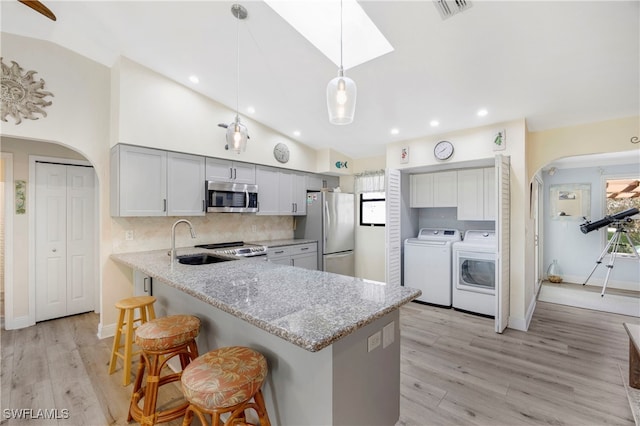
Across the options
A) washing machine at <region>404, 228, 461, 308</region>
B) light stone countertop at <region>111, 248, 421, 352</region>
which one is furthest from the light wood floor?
light stone countertop at <region>111, 248, 421, 352</region>

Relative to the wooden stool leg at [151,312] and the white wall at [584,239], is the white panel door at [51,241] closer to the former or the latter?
the wooden stool leg at [151,312]

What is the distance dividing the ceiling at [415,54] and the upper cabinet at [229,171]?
1.88 feet

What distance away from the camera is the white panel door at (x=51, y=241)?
11.3ft

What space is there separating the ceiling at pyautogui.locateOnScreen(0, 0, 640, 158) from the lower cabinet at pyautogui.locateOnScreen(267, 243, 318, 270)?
1.99 meters

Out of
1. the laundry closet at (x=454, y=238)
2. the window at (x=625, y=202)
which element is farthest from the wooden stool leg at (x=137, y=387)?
the window at (x=625, y=202)

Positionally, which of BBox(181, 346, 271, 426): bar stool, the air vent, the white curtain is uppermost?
the air vent

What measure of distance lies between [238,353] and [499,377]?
2.23 m

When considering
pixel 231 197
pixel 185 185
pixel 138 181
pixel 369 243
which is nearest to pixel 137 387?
pixel 138 181

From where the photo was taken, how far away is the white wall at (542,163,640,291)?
483cm

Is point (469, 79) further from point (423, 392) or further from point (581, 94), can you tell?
point (423, 392)

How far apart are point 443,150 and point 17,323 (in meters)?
5.78

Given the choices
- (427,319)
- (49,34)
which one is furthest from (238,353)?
(49,34)

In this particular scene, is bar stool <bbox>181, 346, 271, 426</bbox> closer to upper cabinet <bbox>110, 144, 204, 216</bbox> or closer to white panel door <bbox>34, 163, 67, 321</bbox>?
upper cabinet <bbox>110, 144, 204, 216</bbox>

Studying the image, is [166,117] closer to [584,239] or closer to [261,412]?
[261,412]
